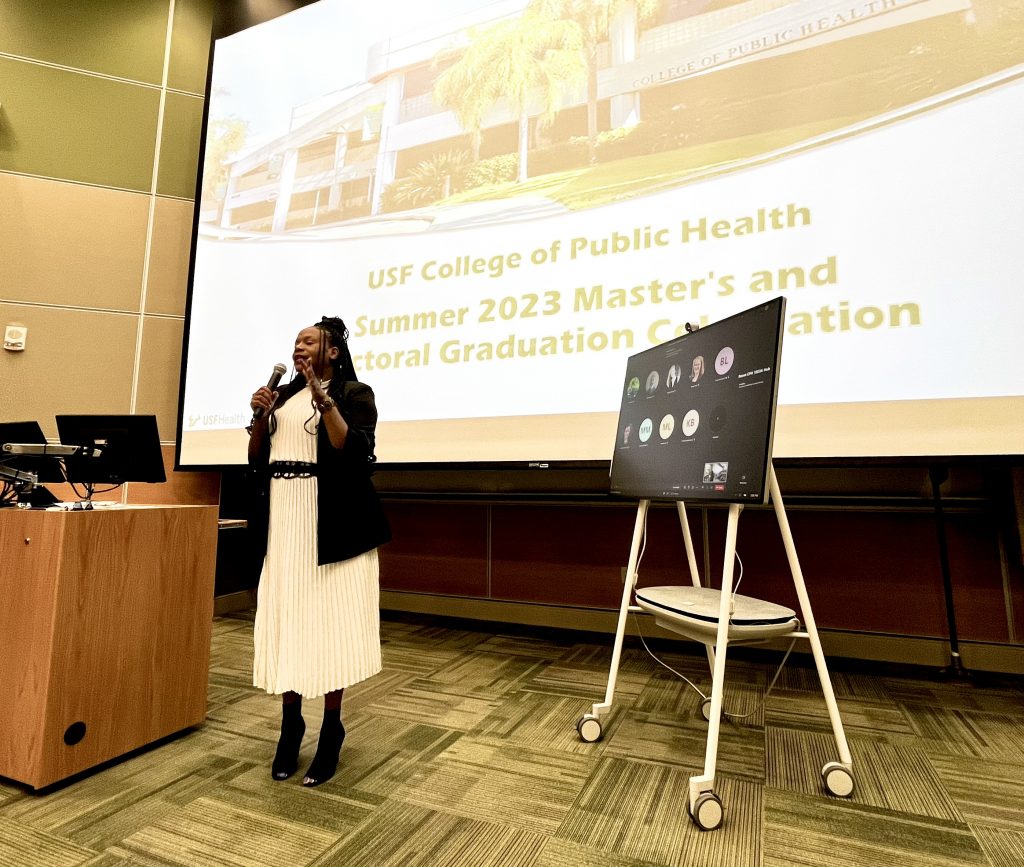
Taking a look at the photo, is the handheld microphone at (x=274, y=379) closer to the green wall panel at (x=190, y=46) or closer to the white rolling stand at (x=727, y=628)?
the white rolling stand at (x=727, y=628)

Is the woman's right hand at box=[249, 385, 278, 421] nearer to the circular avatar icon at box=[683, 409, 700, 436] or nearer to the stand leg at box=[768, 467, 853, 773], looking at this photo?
the circular avatar icon at box=[683, 409, 700, 436]

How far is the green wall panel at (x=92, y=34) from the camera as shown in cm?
354

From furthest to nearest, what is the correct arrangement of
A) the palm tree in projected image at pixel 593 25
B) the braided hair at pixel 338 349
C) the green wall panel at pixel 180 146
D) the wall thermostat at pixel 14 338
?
the green wall panel at pixel 180 146 → the wall thermostat at pixel 14 338 → the palm tree in projected image at pixel 593 25 → the braided hair at pixel 338 349

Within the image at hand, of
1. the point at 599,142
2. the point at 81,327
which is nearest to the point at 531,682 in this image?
the point at 599,142

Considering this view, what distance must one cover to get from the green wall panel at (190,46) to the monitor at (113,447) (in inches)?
126

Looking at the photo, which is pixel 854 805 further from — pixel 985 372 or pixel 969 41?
pixel 969 41

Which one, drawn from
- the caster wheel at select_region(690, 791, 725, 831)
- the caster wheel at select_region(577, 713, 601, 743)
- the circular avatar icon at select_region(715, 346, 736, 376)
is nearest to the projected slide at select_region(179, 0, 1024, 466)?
the circular avatar icon at select_region(715, 346, 736, 376)

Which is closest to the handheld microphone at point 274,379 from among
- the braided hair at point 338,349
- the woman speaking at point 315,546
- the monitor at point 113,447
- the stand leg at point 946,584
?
the woman speaking at point 315,546

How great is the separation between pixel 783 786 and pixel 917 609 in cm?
145

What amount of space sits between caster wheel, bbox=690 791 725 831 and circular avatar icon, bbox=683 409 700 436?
908 mm

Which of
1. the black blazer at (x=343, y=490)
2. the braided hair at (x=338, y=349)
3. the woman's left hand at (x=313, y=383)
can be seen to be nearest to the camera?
the woman's left hand at (x=313, y=383)

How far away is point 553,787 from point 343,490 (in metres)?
0.94

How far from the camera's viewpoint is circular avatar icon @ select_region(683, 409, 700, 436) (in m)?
1.62

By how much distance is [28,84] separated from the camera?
11.5 ft
